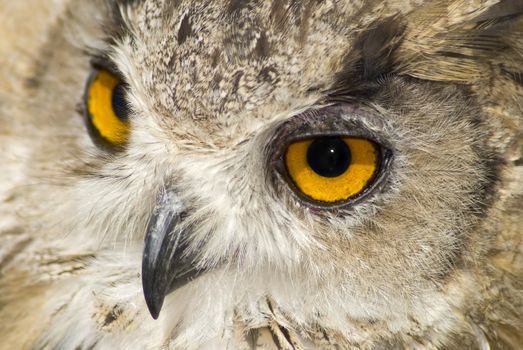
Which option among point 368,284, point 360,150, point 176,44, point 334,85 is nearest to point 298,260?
point 368,284

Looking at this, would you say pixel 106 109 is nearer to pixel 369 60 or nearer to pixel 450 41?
pixel 369 60

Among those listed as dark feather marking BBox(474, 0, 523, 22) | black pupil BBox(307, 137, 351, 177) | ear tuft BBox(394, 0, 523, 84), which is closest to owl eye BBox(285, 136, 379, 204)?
black pupil BBox(307, 137, 351, 177)

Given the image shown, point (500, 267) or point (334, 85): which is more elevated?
point (334, 85)

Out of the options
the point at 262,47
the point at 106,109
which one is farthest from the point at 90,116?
the point at 262,47

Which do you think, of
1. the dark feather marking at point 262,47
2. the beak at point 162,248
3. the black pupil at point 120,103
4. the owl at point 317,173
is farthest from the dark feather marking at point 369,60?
the black pupil at point 120,103

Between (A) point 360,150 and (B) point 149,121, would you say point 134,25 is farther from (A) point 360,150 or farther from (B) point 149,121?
(A) point 360,150

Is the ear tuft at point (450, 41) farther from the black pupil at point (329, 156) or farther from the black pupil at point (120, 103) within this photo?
the black pupil at point (120, 103)
